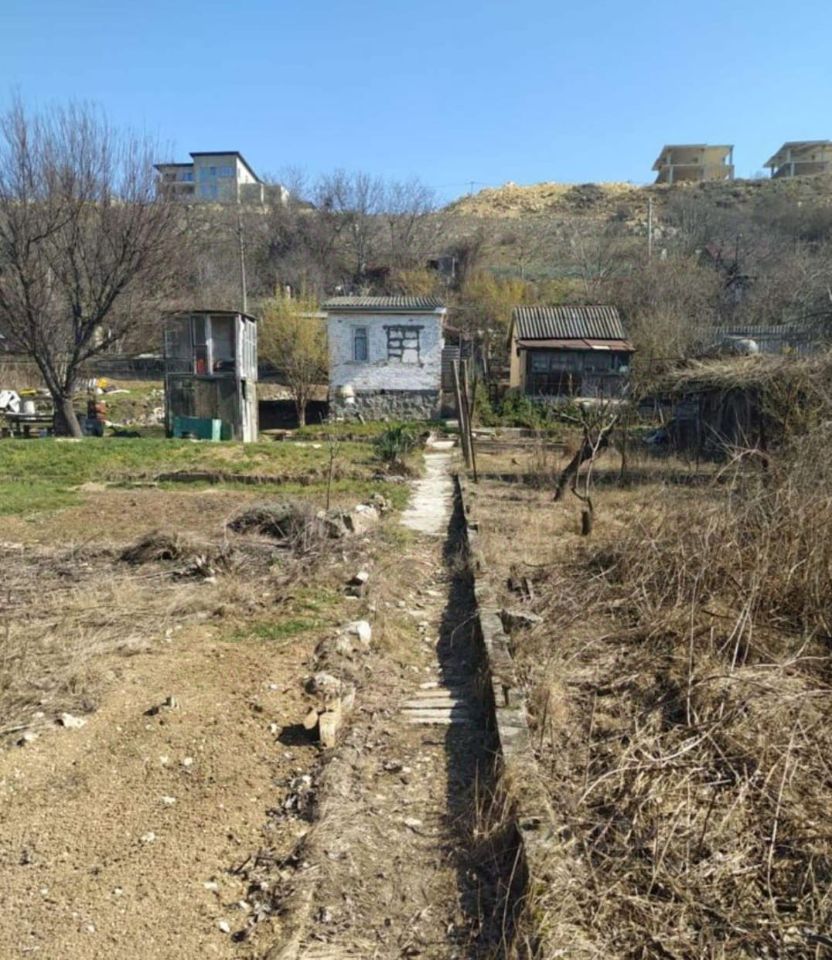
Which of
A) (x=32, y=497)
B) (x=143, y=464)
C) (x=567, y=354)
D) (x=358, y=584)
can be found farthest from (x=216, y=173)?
(x=358, y=584)

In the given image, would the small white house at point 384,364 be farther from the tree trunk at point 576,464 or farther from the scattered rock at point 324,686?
the scattered rock at point 324,686

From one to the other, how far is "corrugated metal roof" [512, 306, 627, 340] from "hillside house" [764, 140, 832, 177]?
199 ft

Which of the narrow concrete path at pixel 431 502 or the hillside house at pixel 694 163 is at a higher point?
the hillside house at pixel 694 163

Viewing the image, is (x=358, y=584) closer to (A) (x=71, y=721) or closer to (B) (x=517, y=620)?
(B) (x=517, y=620)

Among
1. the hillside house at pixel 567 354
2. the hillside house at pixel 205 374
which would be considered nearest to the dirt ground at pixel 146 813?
the hillside house at pixel 205 374

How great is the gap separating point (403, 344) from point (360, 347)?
165cm

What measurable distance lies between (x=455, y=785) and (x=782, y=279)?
38547mm

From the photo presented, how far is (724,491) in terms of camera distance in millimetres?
7457

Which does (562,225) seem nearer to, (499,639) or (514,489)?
(514,489)

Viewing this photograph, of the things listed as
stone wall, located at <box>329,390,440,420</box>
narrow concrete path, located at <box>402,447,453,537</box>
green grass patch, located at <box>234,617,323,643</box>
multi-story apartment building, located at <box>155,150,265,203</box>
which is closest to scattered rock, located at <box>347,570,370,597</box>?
green grass patch, located at <box>234,617,323,643</box>

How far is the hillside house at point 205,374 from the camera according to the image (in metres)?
23.4

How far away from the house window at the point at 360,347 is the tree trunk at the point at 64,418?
10278 millimetres

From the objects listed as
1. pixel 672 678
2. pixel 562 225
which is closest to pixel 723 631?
pixel 672 678

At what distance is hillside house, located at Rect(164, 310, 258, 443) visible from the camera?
23422 millimetres
